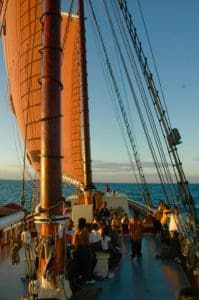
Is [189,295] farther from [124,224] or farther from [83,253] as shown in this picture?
[124,224]

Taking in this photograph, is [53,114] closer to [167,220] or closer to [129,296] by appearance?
[129,296]

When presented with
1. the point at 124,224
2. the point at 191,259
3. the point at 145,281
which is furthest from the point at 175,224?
the point at 124,224

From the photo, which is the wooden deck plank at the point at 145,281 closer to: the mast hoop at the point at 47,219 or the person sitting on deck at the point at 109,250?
the person sitting on deck at the point at 109,250

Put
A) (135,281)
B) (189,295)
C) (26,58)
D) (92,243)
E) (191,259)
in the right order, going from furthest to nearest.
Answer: (26,58) < (92,243) < (135,281) < (191,259) < (189,295)

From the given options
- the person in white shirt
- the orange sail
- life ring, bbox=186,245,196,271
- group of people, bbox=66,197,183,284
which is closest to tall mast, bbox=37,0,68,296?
group of people, bbox=66,197,183,284

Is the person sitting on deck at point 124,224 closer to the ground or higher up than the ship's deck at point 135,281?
higher up

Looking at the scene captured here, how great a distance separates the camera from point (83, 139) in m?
15.2

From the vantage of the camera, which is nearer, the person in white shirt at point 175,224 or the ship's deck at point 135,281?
→ the ship's deck at point 135,281

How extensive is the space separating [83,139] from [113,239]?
6.72 m

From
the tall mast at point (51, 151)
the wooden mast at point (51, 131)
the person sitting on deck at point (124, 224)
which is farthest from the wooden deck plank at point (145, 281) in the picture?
the person sitting on deck at point (124, 224)

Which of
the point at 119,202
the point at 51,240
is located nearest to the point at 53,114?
the point at 51,240

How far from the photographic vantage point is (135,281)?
→ 675 centimetres

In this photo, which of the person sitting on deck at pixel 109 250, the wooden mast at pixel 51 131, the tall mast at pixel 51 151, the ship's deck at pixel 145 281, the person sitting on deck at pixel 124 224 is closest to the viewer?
the tall mast at pixel 51 151

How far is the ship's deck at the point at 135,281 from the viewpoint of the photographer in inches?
233
